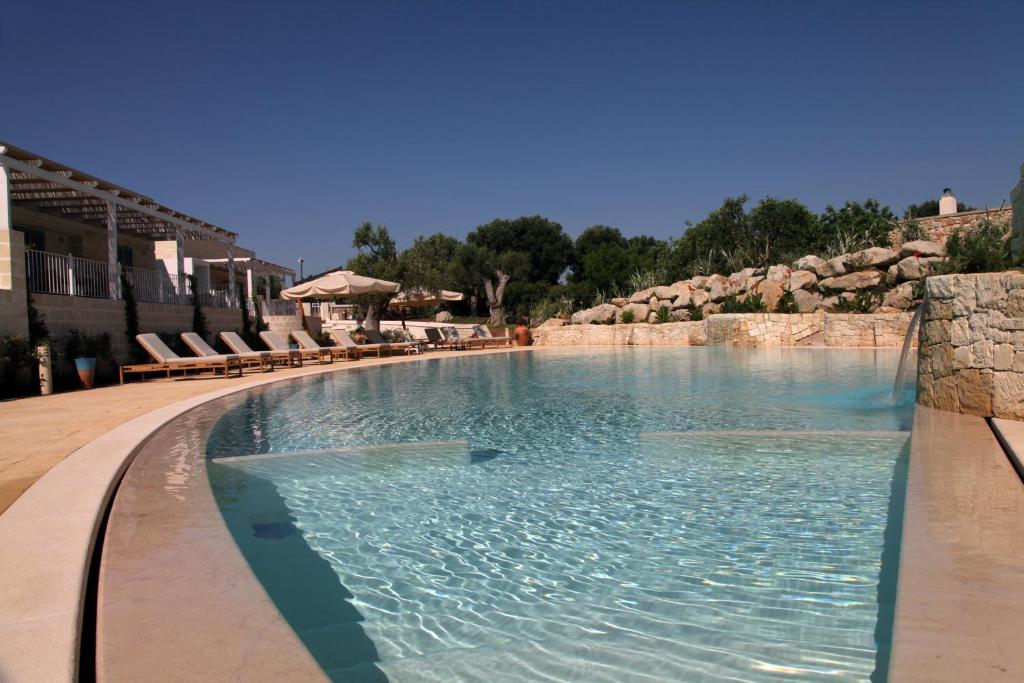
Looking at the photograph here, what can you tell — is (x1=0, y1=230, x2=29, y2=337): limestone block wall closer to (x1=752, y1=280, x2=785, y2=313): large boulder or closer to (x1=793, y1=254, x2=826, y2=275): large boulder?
(x1=752, y1=280, x2=785, y2=313): large boulder

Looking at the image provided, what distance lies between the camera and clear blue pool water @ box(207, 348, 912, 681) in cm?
232

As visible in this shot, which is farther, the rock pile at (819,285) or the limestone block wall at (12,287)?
the rock pile at (819,285)

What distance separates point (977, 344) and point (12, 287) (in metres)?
12.8

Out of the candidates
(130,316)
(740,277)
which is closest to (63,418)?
(130,316)

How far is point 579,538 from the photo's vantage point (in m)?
3.47

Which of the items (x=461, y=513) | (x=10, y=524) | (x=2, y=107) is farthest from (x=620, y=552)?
(x=2, y=107)

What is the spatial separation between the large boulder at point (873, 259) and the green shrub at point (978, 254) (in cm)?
161

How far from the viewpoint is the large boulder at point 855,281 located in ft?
68.9

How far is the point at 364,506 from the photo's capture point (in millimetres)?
4133

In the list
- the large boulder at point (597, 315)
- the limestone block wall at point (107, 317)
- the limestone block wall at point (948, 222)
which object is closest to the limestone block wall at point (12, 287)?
the limestone block wall at point (107, 317)

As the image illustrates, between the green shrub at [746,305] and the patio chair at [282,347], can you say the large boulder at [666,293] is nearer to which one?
the green shrub at [746,305]

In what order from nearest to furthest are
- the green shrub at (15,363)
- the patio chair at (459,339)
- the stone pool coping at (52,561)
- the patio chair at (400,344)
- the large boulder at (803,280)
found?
1. the stone pool coping at (52,561)
2. the green shrub at (15,363)
3. the patio chair at (400,344)
4. the large boulder at (803,280)
5. the patio chair at (459,339)

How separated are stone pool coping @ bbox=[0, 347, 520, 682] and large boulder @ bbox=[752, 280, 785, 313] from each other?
21301 millimetres

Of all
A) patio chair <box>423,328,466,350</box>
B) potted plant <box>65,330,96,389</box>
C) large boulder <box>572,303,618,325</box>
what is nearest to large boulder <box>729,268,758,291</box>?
large boulder <box>572,303,618,325</box>
